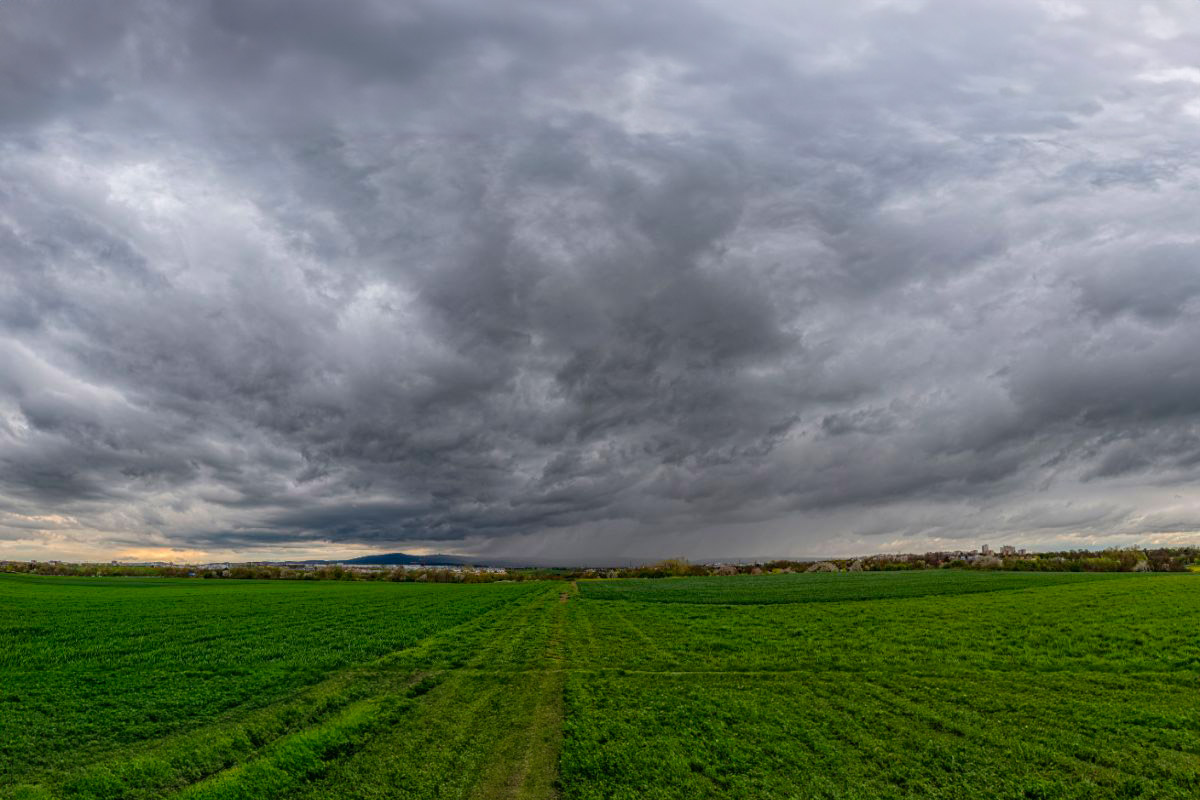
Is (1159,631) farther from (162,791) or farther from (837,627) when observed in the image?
(162,791)

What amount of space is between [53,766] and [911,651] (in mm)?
24837

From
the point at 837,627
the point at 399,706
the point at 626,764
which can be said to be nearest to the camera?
the point at 626,764

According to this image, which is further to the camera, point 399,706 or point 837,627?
point 837,627

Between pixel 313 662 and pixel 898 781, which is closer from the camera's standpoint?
pixel 898 781

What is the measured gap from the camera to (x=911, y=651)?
949 inches

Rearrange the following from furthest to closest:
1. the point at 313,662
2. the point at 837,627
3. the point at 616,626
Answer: the point at 616,626 < the point at 837,627 < the point at 313,662

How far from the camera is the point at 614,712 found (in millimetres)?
16344

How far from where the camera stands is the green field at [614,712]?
11961mm

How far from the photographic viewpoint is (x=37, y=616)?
125 feet

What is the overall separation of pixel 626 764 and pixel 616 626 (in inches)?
945

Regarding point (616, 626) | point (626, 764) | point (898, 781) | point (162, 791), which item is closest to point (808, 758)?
point (898, 781)

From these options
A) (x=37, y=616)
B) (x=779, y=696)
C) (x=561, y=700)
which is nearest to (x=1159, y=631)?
(x=779, y=696)

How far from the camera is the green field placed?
39.2 feet

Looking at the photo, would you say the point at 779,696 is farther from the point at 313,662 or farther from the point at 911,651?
the point at 313,662
